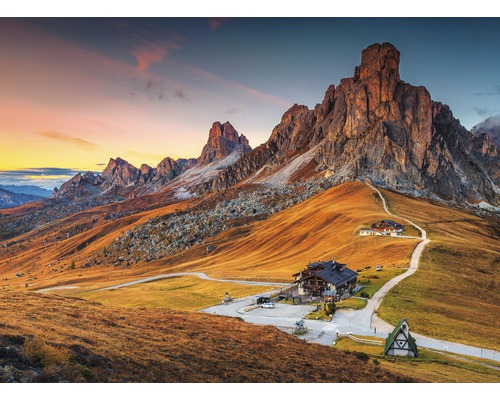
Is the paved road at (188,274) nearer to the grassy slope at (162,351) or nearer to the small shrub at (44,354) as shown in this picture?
the grassy slope at (162,351)

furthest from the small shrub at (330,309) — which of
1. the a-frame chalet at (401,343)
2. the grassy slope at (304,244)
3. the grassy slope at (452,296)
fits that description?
the grassy slope at (304,244)

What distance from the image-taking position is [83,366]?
21609 millimetres

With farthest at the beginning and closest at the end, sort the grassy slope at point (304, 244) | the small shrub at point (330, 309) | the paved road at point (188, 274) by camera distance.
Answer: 1. the grassy slope at point (304, 244)
2. the paved road at point (188, 274)
3. the small shrub at point (330, 309)

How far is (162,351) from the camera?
28531 millimetres

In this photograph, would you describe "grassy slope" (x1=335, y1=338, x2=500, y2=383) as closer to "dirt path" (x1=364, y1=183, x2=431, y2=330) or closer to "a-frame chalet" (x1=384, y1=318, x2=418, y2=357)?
"a-frame chalet" (x1=384, y1=318, x2=418, y2=357)

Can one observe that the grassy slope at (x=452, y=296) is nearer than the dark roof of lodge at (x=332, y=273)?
Yes

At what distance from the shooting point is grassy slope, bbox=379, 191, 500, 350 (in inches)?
2041

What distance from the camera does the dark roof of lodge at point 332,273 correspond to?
2939 inches

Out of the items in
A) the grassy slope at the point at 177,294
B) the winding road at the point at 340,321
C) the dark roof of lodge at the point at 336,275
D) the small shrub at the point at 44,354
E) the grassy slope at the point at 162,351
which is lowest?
the grassy slope at the point at 177,294

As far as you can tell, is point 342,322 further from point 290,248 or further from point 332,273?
point 290,248

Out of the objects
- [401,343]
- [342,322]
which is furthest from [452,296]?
[401,343]

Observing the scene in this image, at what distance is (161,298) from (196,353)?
64631 millimetres

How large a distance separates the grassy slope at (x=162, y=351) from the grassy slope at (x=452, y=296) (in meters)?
21.9

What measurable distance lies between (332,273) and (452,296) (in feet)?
68.9
